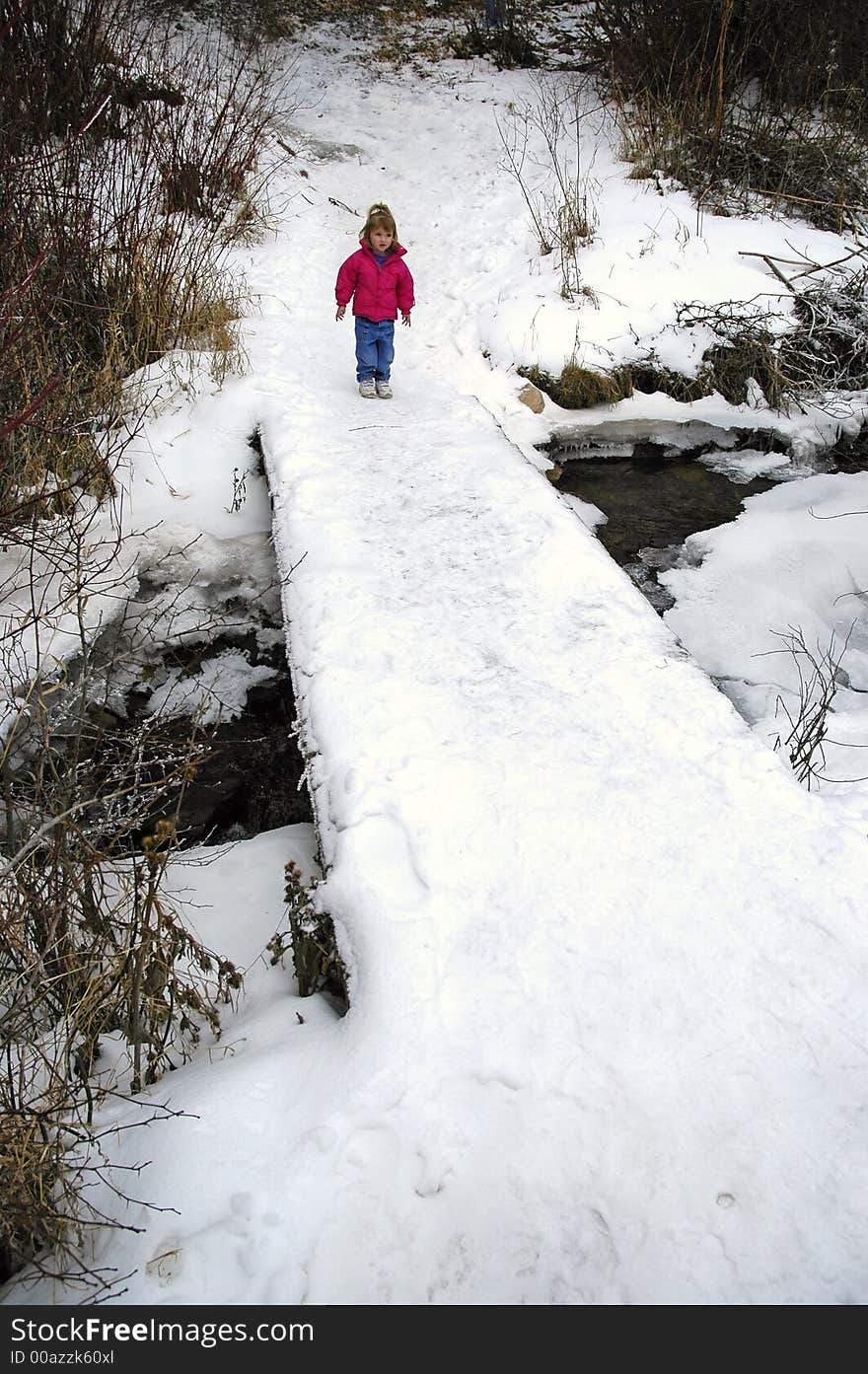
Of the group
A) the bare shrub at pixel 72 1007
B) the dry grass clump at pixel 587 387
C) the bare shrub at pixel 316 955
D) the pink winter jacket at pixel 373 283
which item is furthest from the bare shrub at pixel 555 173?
the bare shrub at pixel 72 1007

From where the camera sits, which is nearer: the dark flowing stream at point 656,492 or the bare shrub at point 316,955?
the bare shrub at point 316,955

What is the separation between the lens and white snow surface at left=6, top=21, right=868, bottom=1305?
1.56 meters

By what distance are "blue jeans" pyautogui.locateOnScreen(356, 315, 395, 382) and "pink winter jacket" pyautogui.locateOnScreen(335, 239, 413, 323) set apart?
5 centimetres

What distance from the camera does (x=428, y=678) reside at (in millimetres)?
2842

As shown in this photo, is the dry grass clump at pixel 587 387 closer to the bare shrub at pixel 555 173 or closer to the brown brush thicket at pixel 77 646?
the bare shrub at pixel 555 173

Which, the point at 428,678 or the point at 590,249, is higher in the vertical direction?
the point at 590,249

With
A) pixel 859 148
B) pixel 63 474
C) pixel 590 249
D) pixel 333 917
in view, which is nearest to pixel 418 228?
pixel 590 249

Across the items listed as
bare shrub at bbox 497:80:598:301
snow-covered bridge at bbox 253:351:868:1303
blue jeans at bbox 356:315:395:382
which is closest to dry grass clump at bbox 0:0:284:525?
blue jeans at bbox 356:315:395:382

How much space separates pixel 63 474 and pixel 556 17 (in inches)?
490

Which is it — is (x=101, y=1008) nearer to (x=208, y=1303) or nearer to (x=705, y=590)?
(x=208, y=1303)

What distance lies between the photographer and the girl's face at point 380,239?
4.95 meters

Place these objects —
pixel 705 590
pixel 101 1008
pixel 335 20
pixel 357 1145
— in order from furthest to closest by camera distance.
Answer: pixel 335 20
pixel 705 590
pixel 101 1008
pixel 357 1145

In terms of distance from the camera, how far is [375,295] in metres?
5.20
